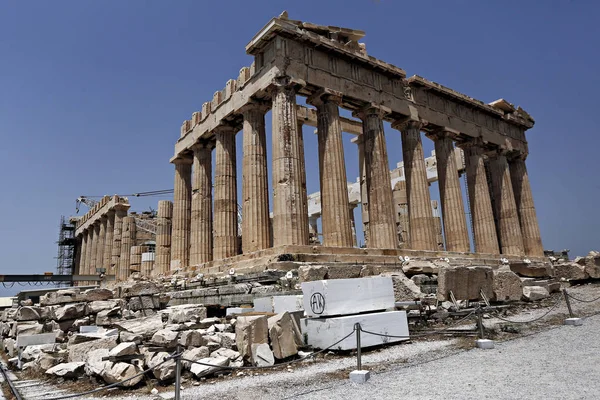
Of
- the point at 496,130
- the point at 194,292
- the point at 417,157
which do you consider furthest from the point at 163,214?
the point at 496,130

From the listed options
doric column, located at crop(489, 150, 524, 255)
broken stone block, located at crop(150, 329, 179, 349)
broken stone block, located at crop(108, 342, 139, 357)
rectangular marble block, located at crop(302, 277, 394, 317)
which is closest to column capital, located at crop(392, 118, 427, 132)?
doric column, located at crop(489, 150, 524, 255)

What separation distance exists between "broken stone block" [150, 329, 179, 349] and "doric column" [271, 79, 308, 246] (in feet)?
27.2

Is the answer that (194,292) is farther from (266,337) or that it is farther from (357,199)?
(357,199)

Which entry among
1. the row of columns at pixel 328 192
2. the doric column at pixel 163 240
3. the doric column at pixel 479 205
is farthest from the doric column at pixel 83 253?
the doric column at pixel 479 205

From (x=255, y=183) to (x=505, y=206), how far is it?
16052mm

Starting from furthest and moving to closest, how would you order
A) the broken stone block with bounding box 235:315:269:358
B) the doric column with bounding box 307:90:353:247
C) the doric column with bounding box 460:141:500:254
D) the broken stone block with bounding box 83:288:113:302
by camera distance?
the doric column with bounding box 460:141:500:254 < the doric column with bounding box 307:90:353:247 < the broken stone block with bounding box 83:288:113:302 < the broken stone block with bounding box 235:315:269:358

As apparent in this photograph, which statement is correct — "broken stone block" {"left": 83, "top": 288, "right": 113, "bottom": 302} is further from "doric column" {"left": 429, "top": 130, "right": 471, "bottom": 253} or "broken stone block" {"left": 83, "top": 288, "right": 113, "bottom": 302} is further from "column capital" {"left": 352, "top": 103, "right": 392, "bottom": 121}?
"doric column" {"left": 429, "top": 130, "right": 471, "bottom": 253}

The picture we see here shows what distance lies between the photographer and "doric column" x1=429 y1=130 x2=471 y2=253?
21.9 meters

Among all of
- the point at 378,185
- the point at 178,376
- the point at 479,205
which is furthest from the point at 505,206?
the point at 178,376

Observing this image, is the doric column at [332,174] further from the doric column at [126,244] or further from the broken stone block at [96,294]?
the doric column at [126,244]

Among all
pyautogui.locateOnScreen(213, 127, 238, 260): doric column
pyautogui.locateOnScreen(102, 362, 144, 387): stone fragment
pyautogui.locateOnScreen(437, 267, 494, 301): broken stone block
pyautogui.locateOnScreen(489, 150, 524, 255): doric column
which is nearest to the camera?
pyautogui.locateOnScreen(102, 362, 144, 387): stone fragment

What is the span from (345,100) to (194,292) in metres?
10.5

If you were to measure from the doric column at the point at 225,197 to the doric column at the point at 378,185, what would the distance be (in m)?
6.33

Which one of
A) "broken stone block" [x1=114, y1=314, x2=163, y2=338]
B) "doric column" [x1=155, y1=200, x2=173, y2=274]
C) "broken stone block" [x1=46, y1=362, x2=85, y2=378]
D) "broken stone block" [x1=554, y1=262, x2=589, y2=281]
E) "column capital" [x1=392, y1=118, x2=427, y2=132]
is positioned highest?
"column capital" [x1=392, y1=118, x2=427, y2=132]
